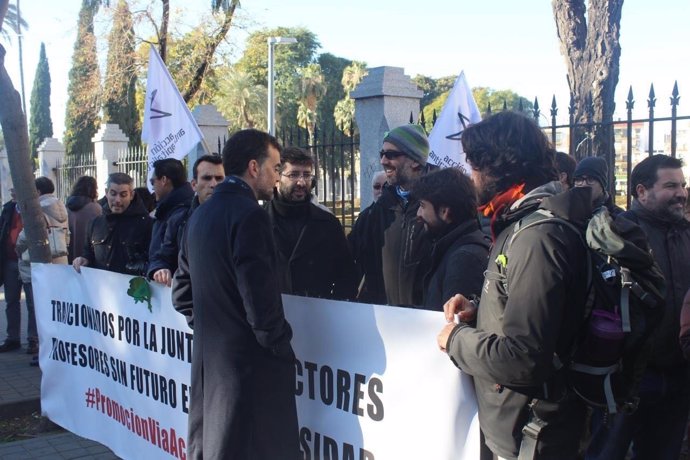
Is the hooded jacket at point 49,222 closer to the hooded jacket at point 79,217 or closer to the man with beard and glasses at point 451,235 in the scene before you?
the hooded jacket at point 79,217

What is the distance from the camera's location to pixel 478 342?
2092 mm

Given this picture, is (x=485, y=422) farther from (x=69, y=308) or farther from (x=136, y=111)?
(x=136, y=111)

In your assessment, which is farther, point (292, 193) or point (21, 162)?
point (21, 162)

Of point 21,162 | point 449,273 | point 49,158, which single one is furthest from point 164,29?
Result: point 449,273

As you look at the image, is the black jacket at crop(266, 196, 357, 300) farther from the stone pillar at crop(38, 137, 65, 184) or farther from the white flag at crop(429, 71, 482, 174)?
the stone pillar at crop(38, 137, 65, 184)

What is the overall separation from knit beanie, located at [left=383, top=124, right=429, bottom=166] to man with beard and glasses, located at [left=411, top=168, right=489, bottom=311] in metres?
0.82

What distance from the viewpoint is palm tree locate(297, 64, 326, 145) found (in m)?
63.1

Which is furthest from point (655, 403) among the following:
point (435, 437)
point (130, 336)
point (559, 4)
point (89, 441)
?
point (559, 4)

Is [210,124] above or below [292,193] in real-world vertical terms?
above

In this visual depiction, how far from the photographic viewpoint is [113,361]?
4.55 meters

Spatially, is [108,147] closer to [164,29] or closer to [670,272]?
[164,29]

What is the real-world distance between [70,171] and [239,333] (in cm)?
1546

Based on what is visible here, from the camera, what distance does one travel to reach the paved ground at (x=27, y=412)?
186 inches

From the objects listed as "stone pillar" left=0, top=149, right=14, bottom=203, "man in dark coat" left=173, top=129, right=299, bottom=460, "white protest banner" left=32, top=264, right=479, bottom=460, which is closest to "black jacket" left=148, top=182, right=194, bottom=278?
"white protest banner" left=32, top=264, right=479, bottom=460
